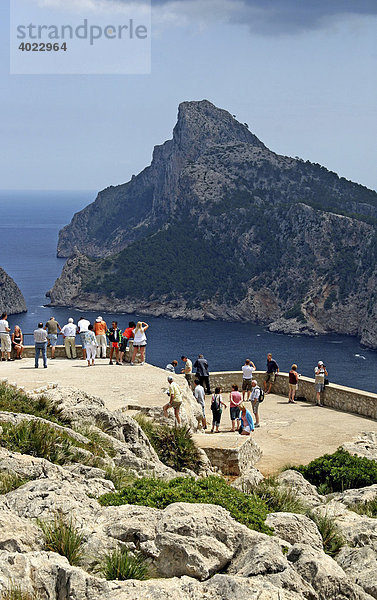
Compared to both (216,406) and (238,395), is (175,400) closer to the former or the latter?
(216,406)

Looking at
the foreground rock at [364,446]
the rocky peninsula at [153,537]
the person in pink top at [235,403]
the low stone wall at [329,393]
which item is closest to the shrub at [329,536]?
the rocky peninsula at [153,537]

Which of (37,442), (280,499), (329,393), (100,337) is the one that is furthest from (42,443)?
(329,393)

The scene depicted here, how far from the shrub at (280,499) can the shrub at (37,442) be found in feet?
9.44

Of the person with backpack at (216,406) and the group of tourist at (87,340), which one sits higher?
the group of tourist at (87,340)

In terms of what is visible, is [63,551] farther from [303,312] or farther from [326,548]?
[303,312]

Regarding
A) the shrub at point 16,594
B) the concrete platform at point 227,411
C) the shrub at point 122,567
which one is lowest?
the concrete platform at point 227,411

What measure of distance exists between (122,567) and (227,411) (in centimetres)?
1551

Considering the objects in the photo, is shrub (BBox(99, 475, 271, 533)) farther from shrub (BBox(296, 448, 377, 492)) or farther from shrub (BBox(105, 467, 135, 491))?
shrub (BBox(296, 448, 377, 492))

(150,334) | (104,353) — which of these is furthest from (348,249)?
(104,353)

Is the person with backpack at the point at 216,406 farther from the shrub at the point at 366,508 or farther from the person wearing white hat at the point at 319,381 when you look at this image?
the shrub at the point at 366,508

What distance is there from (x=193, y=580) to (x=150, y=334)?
146m

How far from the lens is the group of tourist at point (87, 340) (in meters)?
23.3

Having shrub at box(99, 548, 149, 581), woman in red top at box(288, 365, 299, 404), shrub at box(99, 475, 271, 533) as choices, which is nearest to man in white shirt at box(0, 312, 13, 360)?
woman in red top at box(288, 365, 299, 404)

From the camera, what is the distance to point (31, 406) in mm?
14586
